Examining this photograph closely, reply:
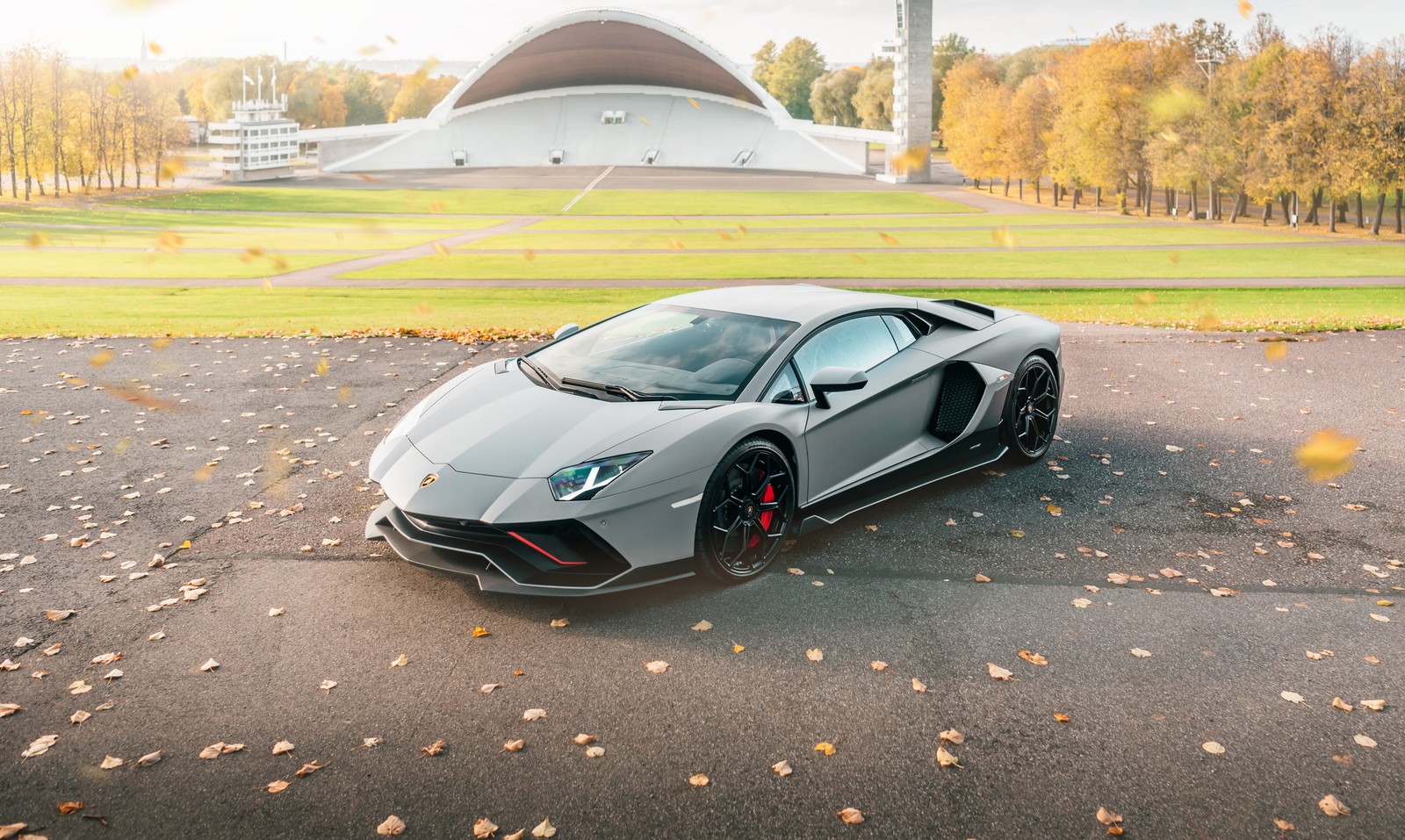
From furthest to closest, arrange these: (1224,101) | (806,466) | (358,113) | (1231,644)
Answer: (358,113) → (1224,101) → (806,466) → (1231,644)

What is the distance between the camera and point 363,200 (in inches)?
2368

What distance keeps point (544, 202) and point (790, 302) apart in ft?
181

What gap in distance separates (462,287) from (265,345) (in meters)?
9.70

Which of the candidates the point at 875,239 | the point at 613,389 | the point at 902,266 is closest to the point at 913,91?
the point at 875,239

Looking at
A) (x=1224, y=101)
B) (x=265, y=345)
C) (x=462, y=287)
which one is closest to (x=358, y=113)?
(x=1224, y=101)

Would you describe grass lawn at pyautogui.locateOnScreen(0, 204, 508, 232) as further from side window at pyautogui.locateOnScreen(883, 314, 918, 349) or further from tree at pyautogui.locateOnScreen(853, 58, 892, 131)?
tree at pyautogui.locateOnScreen(853, 58, 892, 131)

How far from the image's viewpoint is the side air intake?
6684 millimetres

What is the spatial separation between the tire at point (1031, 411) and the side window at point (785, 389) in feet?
7.03

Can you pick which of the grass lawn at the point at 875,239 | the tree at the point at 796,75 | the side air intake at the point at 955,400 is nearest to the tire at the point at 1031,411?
the side air intake at the point at 955,400

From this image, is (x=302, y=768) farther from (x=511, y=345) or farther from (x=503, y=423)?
(x=511, y=345)

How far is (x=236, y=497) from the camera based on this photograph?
6.92 metres

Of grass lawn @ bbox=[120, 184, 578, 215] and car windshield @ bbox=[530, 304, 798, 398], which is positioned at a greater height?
grass lawn @ bbox=[120, 184, 578, 215]

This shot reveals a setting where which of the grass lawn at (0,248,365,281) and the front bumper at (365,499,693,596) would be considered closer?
the front bumper at (365,499,693,596)

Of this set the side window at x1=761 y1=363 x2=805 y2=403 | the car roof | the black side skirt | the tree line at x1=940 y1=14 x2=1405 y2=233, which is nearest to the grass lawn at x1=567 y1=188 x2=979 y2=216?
the tree line at x1=940 y1=14 x2=1405 y2=233
